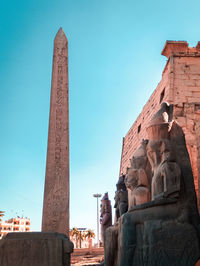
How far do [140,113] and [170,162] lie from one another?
1126 centimetres

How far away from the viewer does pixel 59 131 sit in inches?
330

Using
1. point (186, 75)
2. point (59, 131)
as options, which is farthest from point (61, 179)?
point (186, 75)

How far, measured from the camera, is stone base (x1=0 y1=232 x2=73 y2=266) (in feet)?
13.4

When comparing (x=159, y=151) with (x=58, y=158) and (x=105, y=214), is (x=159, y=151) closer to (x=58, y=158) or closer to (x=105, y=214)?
(x=58, y=158)

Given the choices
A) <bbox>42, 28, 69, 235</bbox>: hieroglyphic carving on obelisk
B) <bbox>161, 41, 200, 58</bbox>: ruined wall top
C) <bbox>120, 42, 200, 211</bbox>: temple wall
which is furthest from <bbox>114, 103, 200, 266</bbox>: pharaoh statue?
<bbox>161, 41, 200, 58</bbox>: ruined wall top

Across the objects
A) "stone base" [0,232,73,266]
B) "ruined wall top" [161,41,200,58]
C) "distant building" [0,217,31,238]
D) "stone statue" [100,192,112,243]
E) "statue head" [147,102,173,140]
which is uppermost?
"ruined wall top" [161,41,200,58]

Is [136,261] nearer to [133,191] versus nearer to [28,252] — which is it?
[133,191]

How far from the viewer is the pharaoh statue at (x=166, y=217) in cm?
317

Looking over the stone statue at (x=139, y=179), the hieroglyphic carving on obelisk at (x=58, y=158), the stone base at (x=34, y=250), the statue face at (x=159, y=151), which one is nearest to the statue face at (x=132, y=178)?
the stone statue at (x=139, y=179)

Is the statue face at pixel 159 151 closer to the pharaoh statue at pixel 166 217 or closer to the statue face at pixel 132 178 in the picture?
the pharaoh statue at pixel 166 217

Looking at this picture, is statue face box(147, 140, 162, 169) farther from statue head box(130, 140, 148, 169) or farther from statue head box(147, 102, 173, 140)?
statue head box(130, 140, 148, 169)

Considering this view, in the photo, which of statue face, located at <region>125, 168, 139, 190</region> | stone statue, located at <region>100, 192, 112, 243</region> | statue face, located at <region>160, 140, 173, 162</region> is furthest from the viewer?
stone statue, located at <region>100, 192, 112, 243</region>

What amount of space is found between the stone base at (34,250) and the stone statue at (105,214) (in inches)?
193

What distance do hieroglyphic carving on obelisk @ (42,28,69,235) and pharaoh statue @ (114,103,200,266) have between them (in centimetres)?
425
